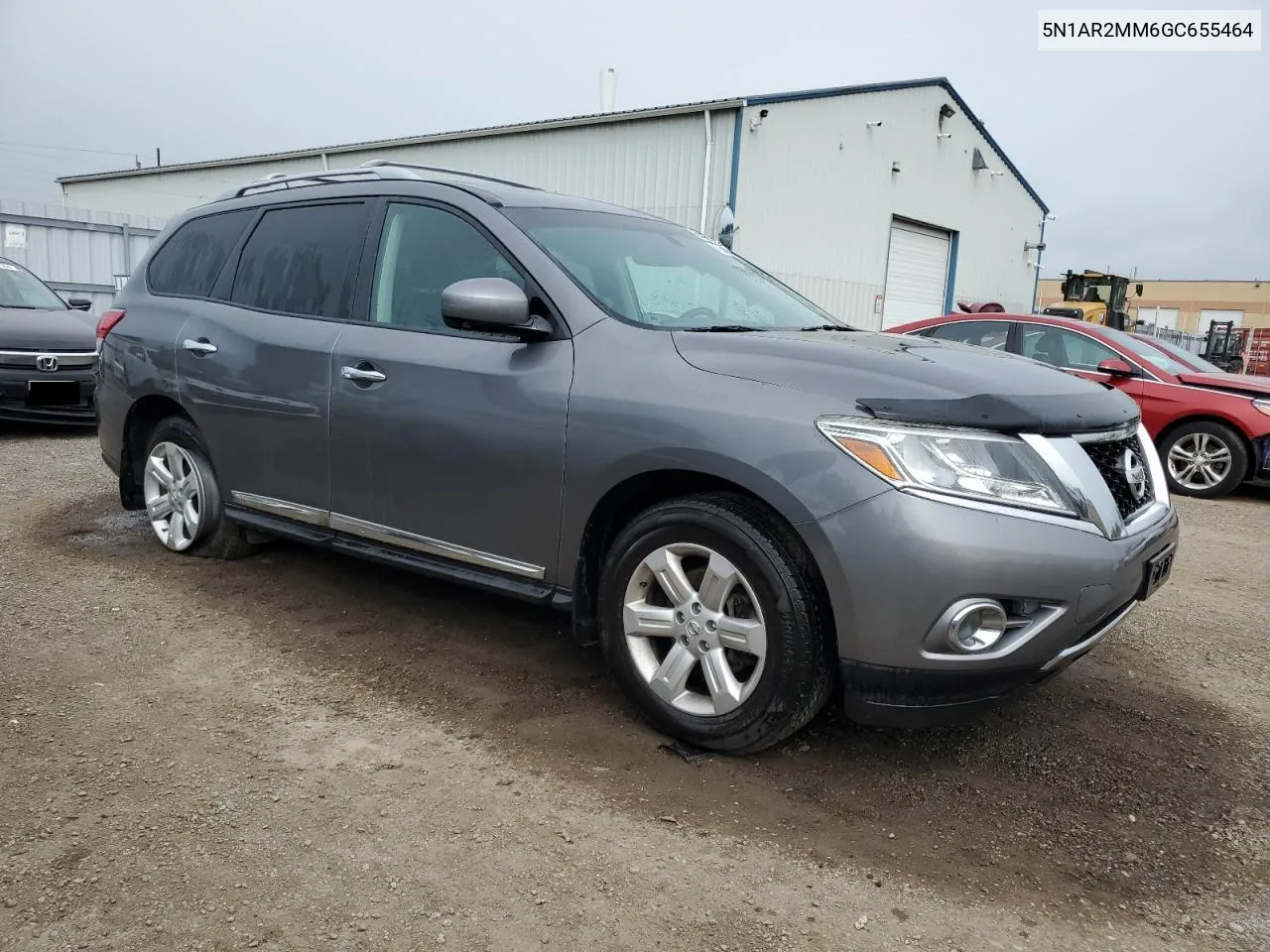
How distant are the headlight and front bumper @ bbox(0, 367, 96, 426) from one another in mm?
7927

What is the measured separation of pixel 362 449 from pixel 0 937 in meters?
1.95

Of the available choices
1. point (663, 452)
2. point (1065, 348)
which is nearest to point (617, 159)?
point (1065, 348)

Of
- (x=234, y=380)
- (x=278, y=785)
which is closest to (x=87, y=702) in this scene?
(x=278, y=785)

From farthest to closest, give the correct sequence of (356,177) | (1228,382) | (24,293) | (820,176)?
(820,176) < (24,293) < (1228,382) < (356,177)

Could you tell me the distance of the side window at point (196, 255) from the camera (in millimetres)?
4473

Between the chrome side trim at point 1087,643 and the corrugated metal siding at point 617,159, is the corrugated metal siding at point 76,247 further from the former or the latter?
the chrome side trim at point 1087,643

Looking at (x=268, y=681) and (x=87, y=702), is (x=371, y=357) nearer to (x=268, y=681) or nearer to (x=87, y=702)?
(x=268, y=681)

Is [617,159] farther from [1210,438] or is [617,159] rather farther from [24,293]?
[1210,438]

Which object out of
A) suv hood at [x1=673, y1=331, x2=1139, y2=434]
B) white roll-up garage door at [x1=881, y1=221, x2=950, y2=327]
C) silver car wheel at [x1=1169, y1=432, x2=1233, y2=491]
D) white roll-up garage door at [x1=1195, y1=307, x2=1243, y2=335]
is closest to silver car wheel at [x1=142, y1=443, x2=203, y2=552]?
suv hood at [x1=673, y1=331, x2=1139, y2=434]

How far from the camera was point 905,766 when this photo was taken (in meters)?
2.92

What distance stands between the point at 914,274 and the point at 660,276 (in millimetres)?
17413

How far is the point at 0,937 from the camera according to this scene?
2008mm

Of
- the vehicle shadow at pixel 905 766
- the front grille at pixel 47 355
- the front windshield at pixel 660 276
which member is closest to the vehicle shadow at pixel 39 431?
the front grille at pixel 47 355

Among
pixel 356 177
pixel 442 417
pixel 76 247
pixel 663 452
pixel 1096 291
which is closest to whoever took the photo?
pixel 663 452
